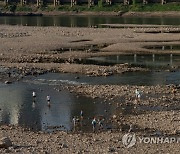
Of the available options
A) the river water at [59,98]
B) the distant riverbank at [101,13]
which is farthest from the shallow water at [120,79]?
the distant riverbank at [101,13]

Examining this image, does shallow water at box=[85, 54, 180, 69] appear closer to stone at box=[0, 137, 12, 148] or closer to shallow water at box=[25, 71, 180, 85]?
shallow water at box=[25, 71, 180, 85]

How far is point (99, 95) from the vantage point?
33438mm

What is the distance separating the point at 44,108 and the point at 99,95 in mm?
4596

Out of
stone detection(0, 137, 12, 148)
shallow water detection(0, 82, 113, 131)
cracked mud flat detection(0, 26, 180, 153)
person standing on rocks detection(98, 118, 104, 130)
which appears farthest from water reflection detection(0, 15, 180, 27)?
stone detection(0, 137, 12, 148)

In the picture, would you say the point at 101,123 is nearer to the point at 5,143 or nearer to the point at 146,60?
the point at 5,143

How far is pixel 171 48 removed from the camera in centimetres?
5778

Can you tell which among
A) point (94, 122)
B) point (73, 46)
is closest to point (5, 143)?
point (94, 122)

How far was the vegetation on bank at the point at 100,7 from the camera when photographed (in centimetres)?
12153

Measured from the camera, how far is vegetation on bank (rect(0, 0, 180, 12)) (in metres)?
122

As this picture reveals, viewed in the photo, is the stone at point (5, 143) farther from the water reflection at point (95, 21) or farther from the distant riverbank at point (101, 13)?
the distant riverbank at point (101, 13)

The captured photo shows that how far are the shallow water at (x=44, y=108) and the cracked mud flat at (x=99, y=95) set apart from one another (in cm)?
126

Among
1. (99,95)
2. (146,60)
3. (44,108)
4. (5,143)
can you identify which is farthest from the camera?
(146,60)

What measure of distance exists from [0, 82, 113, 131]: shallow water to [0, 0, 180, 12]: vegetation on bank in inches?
3439

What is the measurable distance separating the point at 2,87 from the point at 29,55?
15.6m
